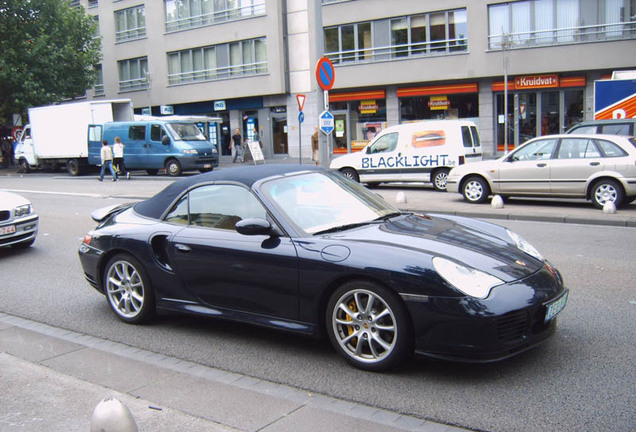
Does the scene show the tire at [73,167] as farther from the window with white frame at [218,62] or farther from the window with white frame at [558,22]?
the window with white frame at [558,22]

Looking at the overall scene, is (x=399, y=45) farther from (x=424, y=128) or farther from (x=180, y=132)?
(x=424, y=128)

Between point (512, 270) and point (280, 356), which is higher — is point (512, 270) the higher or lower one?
the higher one

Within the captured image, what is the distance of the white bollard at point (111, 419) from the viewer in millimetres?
2668

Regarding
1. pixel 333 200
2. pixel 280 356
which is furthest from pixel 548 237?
pixel 280 356

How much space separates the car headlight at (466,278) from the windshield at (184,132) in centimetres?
2324

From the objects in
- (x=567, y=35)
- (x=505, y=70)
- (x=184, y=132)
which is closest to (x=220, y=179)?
(x=505, y=70)

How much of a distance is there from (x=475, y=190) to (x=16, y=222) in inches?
365

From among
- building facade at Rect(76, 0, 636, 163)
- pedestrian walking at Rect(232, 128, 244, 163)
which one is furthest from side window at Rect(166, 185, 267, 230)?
pedestrian walking at Rect(232, 128, 244, 163)

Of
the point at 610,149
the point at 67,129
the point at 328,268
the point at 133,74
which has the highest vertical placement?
the point at 133,74

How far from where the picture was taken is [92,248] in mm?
5918

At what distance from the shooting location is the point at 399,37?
99.5 ft

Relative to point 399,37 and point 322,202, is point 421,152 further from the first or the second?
point 399,37

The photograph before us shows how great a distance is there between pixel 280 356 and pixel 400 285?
125 centimetres

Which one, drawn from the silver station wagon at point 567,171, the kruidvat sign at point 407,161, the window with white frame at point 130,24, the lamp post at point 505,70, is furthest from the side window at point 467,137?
the window with white frame at point 130,24
